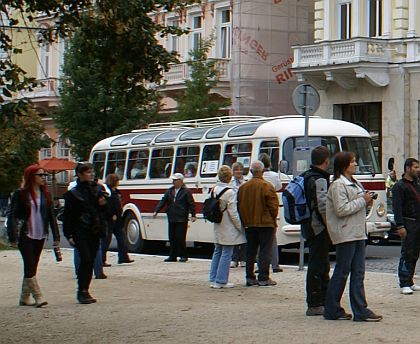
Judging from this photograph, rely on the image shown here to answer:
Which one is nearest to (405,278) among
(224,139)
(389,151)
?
(224,139)

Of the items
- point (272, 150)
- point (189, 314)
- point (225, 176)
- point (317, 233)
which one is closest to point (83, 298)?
point (189, 314)

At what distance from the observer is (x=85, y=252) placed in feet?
48.6

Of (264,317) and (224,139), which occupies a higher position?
(224,139)

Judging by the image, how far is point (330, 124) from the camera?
23734 millimetres

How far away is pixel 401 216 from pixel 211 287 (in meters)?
3.30

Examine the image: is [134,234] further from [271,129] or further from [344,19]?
[344,19]

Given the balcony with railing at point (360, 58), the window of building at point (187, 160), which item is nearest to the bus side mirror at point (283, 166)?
the window of building at point (187, 160)

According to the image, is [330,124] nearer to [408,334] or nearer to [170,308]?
[170,308]

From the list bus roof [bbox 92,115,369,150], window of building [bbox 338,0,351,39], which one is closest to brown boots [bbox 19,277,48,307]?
bus roof [bbox 92,115,369,150]

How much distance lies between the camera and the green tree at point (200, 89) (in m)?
40.7

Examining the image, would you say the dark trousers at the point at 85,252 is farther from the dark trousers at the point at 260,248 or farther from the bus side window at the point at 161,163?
the bus side window at the point at 161,163

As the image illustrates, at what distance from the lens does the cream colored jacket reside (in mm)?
12445

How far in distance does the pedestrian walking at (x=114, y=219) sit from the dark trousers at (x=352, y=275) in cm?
802

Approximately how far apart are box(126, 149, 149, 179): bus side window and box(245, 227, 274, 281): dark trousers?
10.4m
